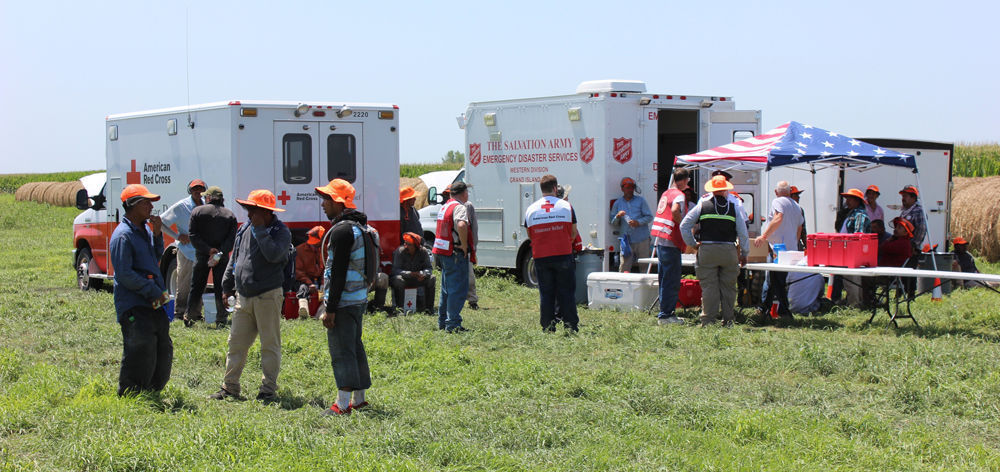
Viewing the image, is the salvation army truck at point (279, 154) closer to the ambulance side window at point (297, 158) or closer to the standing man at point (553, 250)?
the ambulance side window at point (297, 158)

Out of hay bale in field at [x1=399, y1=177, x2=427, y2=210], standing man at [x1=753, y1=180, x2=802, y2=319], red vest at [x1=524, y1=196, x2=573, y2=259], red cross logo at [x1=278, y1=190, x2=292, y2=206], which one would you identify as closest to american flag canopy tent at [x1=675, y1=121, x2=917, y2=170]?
standing man at [x1=753, y1=180, x2=802, y2=319]

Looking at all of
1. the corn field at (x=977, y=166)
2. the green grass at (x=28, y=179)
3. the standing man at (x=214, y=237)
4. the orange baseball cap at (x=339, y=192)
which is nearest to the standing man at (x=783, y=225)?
the standing man at (x=214, y=237)

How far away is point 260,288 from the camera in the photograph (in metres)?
7.55

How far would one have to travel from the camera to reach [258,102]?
41.8 ft

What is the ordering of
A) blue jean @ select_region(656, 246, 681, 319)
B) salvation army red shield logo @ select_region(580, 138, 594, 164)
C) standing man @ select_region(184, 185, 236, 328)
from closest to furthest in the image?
1. standing man @ select_region(184, 185, 236, 328)
2. blue jean @ select_region(656, 246, 681, 319)
3. salvation army red shield logo @ select_region(580, 138, 594, 164)

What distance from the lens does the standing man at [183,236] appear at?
11.9 m

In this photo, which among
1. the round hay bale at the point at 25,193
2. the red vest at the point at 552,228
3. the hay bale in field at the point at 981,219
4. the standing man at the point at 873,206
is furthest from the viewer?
the round hay bale at the point at 25,193

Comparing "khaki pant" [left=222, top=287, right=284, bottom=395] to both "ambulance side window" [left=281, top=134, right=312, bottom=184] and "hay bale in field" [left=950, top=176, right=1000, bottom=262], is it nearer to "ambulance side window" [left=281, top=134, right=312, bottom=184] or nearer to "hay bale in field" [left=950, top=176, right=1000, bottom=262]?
"ambulance side window" [left=281, top=134, right=312, bottom=184]

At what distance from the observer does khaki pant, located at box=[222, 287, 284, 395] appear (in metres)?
Result: 7.66

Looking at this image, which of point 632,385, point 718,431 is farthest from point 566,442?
point 632,385

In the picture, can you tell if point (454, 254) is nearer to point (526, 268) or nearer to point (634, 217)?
point (634, 217)

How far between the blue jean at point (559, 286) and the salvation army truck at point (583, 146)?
3.82m

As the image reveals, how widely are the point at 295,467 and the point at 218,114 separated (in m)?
7.99

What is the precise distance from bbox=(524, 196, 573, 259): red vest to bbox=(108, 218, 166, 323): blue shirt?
4377 millimetres
